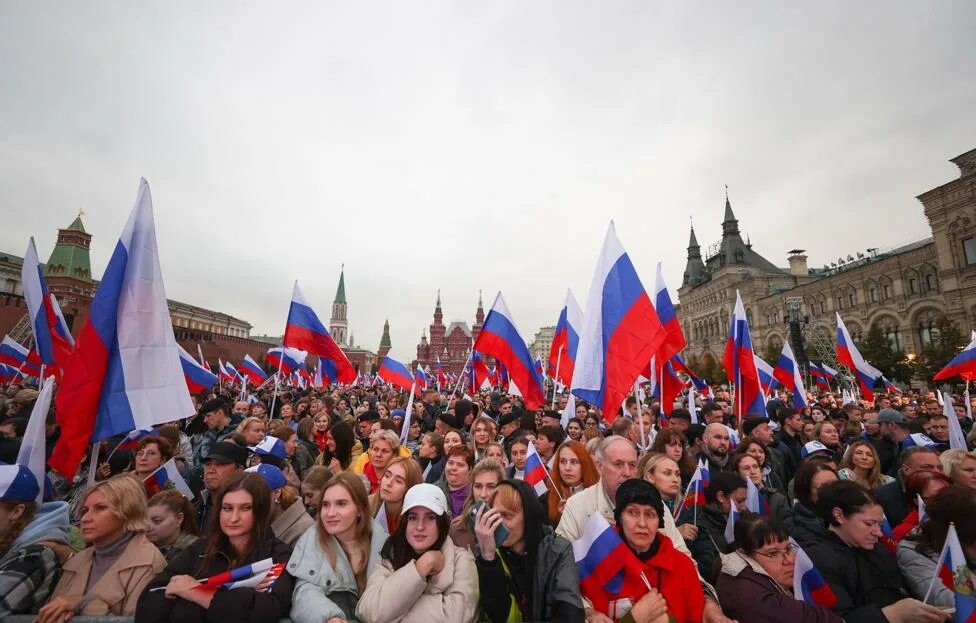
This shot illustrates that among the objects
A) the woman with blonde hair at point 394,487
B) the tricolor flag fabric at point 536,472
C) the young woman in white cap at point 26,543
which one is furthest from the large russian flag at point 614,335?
the young woman in white cap at point 26,543

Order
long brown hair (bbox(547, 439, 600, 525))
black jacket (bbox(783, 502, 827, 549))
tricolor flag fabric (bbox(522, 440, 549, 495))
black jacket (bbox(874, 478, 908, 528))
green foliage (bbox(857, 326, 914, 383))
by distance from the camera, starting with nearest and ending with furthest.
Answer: black jacket (bbox(783, 502, 827, 549)), black jacket (bbox(874, 478, 908, 528)), long brown hair (bbox(547, 439, 600, 525)), tricolor flag fabric (bbox(522, 440, 549, 495)), green foliage (bbox(857, 326, 914, 383))

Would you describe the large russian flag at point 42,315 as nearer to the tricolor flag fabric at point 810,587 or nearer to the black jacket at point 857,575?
the tricolor flag fabric at point 810,587

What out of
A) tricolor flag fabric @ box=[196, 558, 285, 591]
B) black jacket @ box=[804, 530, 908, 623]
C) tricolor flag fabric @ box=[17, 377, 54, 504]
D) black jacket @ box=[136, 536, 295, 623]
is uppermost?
tricolor flag fabric @ box=[17, 377, 54, 504]

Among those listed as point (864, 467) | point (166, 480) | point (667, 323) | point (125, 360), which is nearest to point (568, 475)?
point (864, 467)

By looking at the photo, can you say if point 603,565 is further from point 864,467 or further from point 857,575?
point 864,467

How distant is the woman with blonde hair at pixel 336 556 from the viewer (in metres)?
2.62

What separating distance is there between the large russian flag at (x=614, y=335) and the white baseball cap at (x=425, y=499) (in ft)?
10.8

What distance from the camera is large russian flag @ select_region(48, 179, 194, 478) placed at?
3988 mm

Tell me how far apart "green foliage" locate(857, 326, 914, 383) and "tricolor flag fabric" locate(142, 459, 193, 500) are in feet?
119

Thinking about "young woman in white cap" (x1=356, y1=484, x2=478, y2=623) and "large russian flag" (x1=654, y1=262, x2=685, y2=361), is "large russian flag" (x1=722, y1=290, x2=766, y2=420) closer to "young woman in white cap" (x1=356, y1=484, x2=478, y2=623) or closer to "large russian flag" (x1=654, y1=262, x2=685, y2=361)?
"large russian flag" (x1=654, y1=262, x2=685, y2=361)

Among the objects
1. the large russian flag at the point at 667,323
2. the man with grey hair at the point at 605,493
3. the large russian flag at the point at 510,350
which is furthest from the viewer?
the large russian flag at the point at 510,350

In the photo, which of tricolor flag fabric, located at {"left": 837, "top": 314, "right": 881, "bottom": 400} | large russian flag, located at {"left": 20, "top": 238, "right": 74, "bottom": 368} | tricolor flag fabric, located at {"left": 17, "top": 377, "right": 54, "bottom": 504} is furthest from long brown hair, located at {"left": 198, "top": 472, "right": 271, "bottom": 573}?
tricolor flag fabric, located at {"left": 837, "top": 314, "right": 881, "bottom": 400}

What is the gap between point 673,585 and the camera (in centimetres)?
269

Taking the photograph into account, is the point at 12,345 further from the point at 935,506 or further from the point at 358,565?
the point at 935,506
